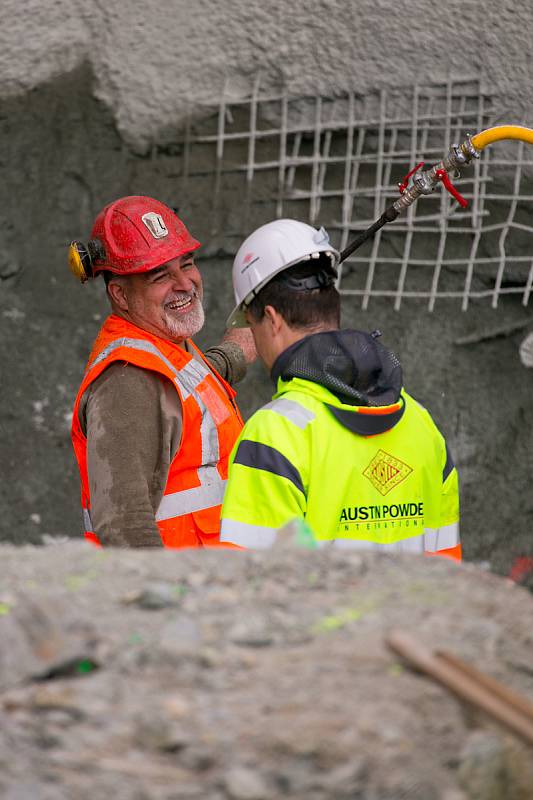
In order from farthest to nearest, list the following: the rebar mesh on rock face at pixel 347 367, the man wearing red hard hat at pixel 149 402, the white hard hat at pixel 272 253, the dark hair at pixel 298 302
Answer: the man wearing red hard hat at pixel 149 402, the white hard hat at pixel 272 253, the dark hair at pixel 298 302, the rebar mesh on rock face at pixel 347 367

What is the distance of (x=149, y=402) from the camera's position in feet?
11.0

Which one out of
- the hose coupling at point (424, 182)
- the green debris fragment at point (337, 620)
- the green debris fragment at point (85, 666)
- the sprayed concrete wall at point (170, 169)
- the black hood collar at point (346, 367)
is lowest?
the sprayed concrete wall at point (170, 169)

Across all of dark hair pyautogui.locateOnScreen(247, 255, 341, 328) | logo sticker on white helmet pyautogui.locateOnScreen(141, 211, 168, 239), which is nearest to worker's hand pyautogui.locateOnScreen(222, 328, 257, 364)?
logo sticker on white helmet pyautogui.locateOnScreen(141, 211, 168, 239)

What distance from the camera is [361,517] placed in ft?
9.23

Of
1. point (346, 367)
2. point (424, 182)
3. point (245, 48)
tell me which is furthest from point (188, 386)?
point (245, 48)

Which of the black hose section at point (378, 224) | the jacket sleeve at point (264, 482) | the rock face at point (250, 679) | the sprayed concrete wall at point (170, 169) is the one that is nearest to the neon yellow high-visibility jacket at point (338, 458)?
the jacket sleeve at point (264, 482)

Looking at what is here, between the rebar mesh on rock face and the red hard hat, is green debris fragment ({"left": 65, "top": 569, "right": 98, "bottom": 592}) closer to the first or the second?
the rebar mesh on rock face

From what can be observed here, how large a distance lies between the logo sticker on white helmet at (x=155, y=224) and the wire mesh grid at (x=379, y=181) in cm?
226

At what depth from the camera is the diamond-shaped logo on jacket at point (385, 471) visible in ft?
9.24

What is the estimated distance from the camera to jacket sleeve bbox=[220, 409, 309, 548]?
2.67m

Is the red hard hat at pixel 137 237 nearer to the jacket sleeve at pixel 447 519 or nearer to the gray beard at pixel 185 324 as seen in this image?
the gray beard at pixel 185 324

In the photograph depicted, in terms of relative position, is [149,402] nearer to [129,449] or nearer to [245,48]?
[129,449]

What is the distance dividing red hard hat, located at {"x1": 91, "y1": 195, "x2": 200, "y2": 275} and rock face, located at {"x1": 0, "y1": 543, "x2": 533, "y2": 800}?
70.6 inches

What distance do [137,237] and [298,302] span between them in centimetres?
93
